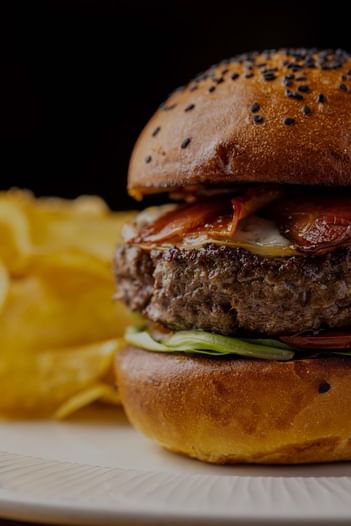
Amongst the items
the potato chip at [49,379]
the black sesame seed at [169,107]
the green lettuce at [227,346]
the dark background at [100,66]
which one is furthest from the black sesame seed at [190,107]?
the dark background at [100,66]

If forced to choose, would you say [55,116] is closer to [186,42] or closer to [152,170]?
[186,42]

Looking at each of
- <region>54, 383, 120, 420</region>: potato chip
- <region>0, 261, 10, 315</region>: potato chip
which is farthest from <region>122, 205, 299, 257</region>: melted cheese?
<region>0, 261, 10, 315</region>: potato chip

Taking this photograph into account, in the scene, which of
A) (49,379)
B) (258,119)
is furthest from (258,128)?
(49,379)

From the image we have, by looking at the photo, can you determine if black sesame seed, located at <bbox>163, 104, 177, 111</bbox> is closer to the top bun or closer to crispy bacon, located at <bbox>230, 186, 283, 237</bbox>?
the top bun

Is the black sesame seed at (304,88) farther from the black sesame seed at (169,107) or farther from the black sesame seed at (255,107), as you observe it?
the black sesame seed at (169,107)

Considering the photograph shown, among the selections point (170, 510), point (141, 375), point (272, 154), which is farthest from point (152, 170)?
point (170, 510)

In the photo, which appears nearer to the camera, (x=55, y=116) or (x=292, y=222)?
(x=292, y=222)
